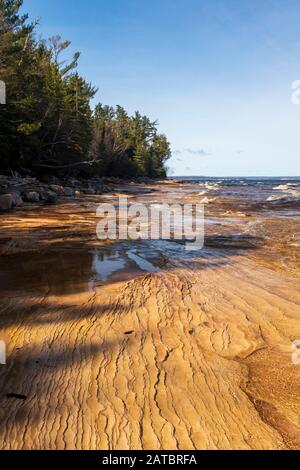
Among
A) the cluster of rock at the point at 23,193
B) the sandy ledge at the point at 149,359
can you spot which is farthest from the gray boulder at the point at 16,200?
the sandy ledge at the point at 149,359

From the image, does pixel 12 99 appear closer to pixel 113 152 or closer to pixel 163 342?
pixel 163 342

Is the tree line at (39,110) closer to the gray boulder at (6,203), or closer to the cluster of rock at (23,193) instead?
the cluster of rock at (23,193)

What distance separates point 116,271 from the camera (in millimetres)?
6551

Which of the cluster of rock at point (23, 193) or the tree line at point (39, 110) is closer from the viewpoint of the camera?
the cluster of rock at point (23, 193)

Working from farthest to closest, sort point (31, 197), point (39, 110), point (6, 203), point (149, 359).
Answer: point (39, 110) → point (31, 197) → point (6, 203) → point (149, 359)

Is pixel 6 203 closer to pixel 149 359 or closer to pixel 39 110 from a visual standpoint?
pixel 149 359

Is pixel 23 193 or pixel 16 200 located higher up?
pixel 23 193

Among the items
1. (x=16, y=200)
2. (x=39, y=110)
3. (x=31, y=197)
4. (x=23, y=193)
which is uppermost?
(x=39, y=110)

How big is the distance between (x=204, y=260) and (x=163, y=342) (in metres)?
4.08

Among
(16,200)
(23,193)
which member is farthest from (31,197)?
(16,200)

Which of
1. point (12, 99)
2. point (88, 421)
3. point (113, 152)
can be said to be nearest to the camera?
point (88, 421)

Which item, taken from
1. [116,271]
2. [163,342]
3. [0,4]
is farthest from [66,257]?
[0,4]

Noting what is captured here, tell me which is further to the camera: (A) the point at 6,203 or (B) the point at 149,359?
(A) the point at 6,203

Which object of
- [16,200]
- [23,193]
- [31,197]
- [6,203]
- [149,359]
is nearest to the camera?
[149,359]
